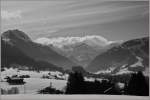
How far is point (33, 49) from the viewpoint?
3.98 meters

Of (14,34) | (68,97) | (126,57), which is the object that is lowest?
(68,97)

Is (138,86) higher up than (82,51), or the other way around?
(82,51)

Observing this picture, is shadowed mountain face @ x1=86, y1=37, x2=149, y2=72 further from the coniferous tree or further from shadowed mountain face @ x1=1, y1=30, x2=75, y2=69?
shadowed mountain face @ x1=1, y1=30, x2=75, y2=69

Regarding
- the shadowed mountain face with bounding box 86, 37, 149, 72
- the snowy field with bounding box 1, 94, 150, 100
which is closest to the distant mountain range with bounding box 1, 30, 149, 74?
the shadowed mountain face with bounding box 86, 37, 149, 72

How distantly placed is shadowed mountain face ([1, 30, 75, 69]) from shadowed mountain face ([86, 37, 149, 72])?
27cm

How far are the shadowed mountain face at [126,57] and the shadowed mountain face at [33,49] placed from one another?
275mm

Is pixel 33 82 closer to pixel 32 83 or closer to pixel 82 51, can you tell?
pixel 32 83

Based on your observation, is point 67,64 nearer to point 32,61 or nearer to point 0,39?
point 32,61

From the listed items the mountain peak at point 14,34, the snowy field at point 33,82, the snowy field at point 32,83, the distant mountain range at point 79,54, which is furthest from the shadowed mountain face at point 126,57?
the mountain peak at point 14,34

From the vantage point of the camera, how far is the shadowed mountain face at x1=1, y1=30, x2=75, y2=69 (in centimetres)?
393

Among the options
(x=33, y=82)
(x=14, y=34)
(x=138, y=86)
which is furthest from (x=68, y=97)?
(x=14, y=34)

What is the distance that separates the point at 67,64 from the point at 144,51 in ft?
2.48

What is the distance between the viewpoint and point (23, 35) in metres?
3.97

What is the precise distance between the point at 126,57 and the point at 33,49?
91 centimetres
